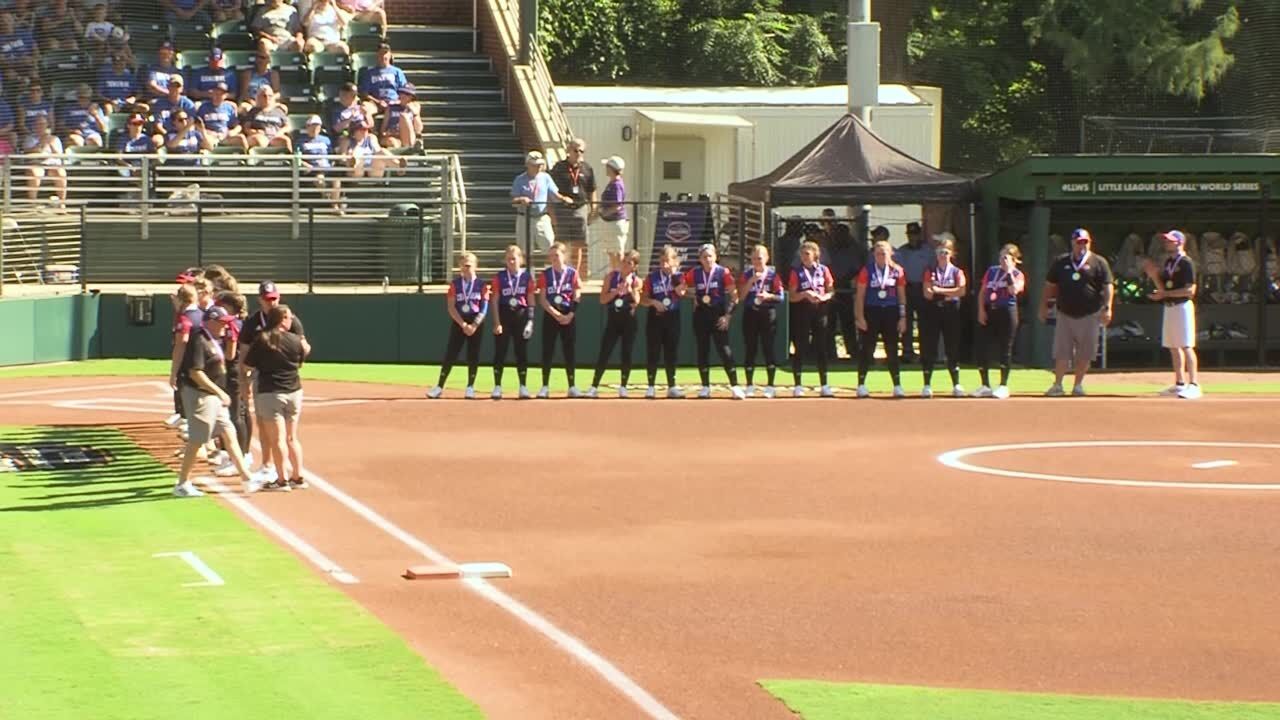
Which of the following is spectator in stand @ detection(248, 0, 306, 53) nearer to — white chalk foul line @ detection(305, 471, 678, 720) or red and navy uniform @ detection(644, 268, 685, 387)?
red and navy uniform @ detection(644, 268, 685, 387)

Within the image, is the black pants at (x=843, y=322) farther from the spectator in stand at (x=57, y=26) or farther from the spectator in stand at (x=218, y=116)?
the spectator in stand at (x=57, y=26)

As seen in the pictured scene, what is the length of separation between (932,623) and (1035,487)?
5.80 m

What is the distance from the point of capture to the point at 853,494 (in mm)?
16625

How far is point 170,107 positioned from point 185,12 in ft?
14.5

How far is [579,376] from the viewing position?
27.4 m

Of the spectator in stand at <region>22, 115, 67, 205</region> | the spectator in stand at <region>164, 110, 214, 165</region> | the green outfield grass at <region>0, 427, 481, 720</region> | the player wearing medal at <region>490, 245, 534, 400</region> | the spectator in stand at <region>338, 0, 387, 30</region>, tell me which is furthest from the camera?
the spectator in stand at <region>338, 0, 387, 30</region>

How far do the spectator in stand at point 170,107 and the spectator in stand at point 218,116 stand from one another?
0.69ft

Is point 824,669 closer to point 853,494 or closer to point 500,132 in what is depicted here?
point 853,494

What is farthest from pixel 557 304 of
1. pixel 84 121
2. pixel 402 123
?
pixel 84 121

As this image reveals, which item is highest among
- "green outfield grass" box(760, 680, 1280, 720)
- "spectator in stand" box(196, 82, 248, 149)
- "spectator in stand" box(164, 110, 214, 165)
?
"spectator in stand" box(196, 82, 248, 149)

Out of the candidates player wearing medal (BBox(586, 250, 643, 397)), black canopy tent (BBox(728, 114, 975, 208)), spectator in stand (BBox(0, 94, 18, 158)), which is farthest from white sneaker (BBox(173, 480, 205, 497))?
spectator in stand (BBox(0, 94, 18, 158))

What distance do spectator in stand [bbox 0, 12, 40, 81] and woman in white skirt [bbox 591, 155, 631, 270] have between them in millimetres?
11470

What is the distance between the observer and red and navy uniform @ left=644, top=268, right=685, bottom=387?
2381cm

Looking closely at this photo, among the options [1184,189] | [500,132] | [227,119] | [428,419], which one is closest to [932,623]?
[428,419]
